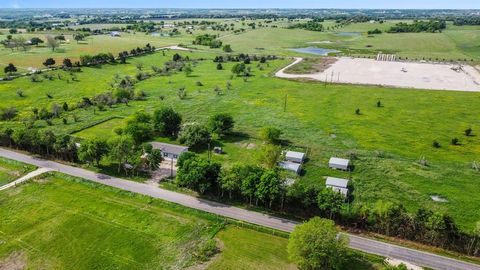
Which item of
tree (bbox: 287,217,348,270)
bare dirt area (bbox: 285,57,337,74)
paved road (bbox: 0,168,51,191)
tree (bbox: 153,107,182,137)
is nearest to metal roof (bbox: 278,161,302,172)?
tree (bbox: 287,217,348,270)

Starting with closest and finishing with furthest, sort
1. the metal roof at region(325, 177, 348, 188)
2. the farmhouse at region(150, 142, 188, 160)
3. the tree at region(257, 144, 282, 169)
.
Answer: the metal roof at region(325, 177, 348, 188) → the tree at region(257, 144, 282, 169) → the farmhouse at region(150, 142, 188, 160)

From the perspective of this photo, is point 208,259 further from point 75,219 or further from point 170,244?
point 75,219

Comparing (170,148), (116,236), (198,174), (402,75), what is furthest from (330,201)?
(402,75)

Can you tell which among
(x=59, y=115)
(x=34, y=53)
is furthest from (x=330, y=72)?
(x=34, y=53)

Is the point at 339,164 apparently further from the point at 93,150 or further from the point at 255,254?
the point at 93,150

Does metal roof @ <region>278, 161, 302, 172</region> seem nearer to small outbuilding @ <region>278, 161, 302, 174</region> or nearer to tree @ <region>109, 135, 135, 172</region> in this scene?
small outbuilding @ <region>278, 161, 302, 174</region>
